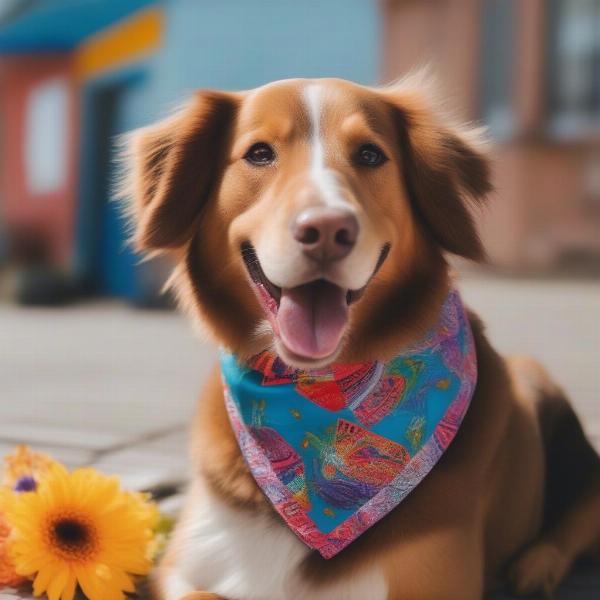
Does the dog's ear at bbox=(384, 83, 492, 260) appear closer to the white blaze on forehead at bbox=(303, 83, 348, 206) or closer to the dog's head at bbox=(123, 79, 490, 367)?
the dog's head at bbox=(123, 79, 490, 367)

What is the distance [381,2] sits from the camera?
1275 cm

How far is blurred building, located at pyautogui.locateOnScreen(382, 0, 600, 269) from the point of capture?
12.3 metres

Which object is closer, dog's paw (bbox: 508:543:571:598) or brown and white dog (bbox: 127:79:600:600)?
brown and white dog (bbox: 127:79:600:600)

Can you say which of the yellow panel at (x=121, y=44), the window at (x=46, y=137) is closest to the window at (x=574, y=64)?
the yellow panel at (x=121, y=44)

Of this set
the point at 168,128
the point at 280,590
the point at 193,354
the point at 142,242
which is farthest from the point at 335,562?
the point at 193,354

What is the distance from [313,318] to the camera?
2.41 meters

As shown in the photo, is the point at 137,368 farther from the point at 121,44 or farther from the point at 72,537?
the point at 121,44

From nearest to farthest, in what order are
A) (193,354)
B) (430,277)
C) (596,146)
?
1. (430,277)
2. (193,354)
3. (596,146)

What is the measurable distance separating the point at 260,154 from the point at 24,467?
1255mm

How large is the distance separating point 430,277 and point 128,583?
112 centimetres

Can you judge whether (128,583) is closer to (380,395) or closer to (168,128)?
(380,395)

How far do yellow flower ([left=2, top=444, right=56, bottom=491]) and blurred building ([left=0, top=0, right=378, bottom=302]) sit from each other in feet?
30.1

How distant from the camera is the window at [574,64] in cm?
1255

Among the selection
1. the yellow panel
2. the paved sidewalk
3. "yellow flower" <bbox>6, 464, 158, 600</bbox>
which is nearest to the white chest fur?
"yellow flower" <bbox>6, 464, 158, 600</bbox>
